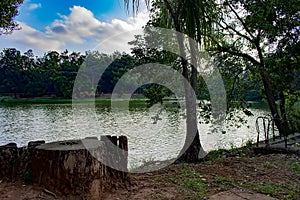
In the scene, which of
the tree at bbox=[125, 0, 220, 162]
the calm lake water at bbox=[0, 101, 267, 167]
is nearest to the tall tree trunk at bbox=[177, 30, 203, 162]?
the tree at bbox=[125, 0, 220, 162]

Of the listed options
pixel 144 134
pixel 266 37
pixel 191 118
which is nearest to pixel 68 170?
pixel 191 118

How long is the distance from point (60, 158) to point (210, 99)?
13.8 feet

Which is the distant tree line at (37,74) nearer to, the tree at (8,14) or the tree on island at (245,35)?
the tree at (8,14)

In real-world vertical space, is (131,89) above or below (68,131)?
above

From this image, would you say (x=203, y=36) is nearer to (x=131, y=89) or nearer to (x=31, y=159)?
(x=31, y=159)

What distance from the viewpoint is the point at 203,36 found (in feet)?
13.6

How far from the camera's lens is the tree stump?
2387 millimetres

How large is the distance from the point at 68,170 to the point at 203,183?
4.72 feet

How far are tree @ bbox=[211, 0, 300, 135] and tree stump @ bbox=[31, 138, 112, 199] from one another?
12.6 feet

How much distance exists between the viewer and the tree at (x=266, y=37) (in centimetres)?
555

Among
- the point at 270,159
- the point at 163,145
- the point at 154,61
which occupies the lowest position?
the point at 163,145

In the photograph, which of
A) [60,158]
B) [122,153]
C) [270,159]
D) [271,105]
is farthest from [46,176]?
[271,105]

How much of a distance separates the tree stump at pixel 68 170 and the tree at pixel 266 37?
12.6ft

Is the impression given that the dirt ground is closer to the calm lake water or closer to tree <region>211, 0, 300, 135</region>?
tree <region>211, 0, 300, 135</region>
